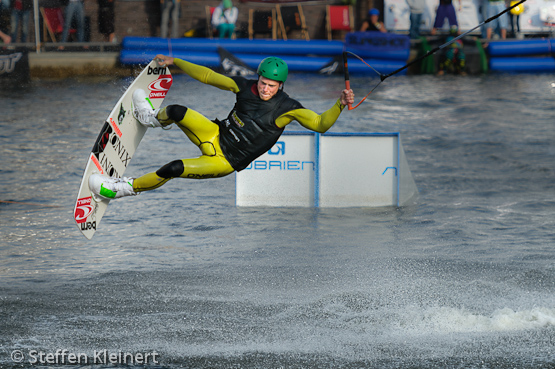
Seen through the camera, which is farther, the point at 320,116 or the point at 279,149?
the point at 279,149

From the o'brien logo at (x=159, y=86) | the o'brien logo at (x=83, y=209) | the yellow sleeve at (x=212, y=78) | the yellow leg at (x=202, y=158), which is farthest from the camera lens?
the o'brien logo at (x=159, y=86)

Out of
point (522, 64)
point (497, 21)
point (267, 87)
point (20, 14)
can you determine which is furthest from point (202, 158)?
point (497, 21)

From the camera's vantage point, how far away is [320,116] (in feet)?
22.3

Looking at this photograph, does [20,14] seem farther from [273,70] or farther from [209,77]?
[273,70]

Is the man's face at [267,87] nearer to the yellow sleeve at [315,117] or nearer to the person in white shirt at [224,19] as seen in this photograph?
the yellow sleeve at [315,117]

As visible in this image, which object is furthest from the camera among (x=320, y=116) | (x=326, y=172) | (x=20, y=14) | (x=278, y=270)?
(x=20, y=14)

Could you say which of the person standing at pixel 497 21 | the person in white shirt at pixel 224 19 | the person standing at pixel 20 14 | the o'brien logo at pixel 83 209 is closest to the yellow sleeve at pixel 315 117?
the o'brien logo at pixel 83 209

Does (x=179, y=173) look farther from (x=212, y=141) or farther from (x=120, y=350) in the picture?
(x=120, y=350)

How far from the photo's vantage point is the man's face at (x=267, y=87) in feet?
23.1

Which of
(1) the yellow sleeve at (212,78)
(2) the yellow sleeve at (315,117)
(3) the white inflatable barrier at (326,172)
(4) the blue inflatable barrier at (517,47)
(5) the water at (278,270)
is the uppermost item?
(4) the blue inflatable barrier at (517,47)

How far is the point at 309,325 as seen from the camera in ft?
25.3

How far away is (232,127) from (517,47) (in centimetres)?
1880

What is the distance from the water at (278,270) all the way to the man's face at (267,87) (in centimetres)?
242

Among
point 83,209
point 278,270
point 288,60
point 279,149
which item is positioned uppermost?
point 288,60
